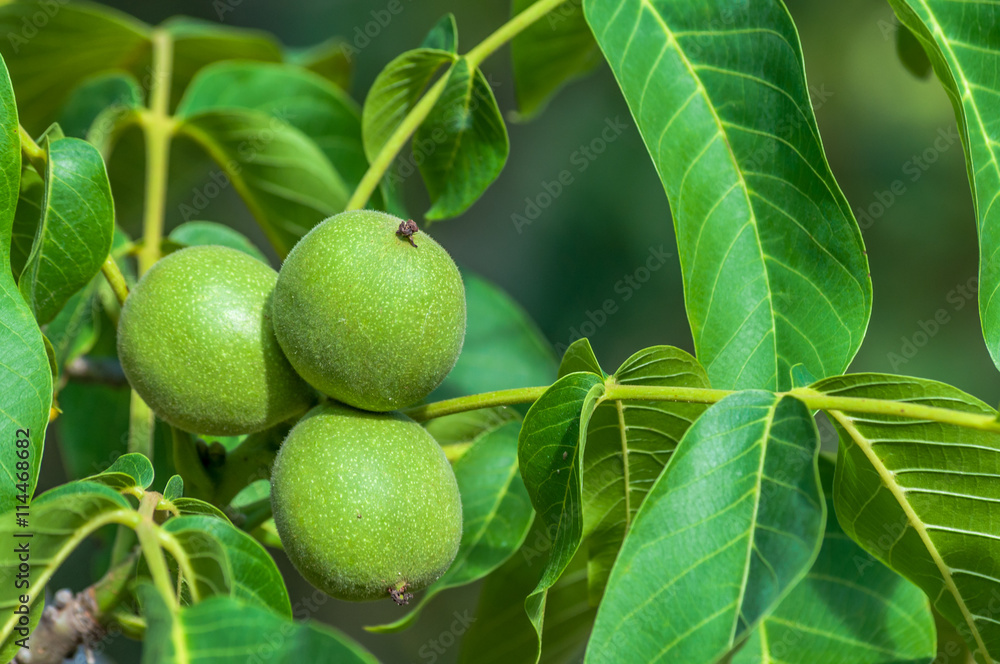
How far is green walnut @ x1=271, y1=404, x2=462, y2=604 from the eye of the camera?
909mm

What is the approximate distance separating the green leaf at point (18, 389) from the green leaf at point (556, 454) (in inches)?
18.7

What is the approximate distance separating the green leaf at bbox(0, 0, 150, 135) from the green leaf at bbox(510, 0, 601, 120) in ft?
2.57

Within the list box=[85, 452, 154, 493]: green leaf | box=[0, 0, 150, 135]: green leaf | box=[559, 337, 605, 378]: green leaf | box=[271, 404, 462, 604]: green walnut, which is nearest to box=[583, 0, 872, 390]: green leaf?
box=[559, 337, 605, 378]: green leaf

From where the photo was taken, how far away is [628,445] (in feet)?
3.41

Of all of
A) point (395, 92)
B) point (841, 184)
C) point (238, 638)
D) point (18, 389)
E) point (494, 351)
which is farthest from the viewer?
point (841, 184)

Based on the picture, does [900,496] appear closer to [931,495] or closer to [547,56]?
[931,495]

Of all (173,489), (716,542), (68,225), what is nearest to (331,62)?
(68,225)

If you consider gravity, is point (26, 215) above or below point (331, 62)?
below

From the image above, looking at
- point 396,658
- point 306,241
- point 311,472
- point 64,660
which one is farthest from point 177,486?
point 396,658

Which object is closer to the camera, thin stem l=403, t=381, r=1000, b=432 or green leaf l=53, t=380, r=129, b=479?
thin stem l=403, t=381, r=1000, b=432

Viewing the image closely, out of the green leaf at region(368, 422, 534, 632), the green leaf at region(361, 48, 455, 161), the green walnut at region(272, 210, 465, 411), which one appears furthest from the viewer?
the green leaf at region(361, 48, 455, 161)

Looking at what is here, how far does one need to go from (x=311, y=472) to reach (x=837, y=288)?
2.02 feet

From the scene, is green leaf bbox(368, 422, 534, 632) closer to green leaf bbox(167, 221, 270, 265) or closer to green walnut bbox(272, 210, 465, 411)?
green walnut bbox(272, 210, 465, 411)

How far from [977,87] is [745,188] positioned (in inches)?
11.5
